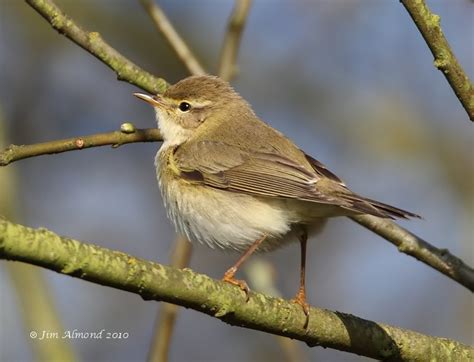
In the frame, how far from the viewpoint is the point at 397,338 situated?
397 centimetres

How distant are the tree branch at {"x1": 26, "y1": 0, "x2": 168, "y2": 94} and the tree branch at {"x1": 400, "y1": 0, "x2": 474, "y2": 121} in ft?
6.28

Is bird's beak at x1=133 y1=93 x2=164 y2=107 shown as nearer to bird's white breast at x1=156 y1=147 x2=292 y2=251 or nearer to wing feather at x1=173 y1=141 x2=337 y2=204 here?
wing feather at x1=173 y1=141 x2=337 y2=204

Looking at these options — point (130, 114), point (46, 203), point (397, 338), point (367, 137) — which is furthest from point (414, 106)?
point (397, 338)

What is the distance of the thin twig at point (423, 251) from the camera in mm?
4793

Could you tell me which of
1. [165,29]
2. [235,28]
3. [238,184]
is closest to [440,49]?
[238,184]

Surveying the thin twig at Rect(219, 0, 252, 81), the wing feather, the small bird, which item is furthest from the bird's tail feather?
the thin twig at Rect(219, 0, 252, 81)

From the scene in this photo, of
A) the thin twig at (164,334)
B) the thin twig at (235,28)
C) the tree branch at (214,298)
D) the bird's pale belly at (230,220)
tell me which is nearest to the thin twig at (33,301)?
the thin twig at (164,334)

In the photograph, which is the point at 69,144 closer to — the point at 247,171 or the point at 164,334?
the point at 164,334

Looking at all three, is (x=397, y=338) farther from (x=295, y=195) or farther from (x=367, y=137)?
(x=367, y=137)

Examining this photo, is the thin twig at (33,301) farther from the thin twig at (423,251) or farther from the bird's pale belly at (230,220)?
the thin twig at (423,251)

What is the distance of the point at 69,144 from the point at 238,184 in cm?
125

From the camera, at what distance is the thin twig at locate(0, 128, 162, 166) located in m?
4.06

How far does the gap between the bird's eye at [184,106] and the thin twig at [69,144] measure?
1020 mm

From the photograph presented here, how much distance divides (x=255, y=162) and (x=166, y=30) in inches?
45.7
